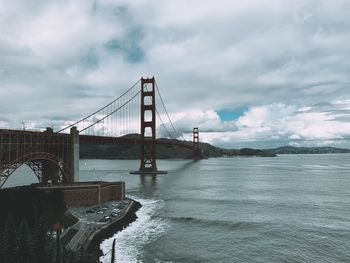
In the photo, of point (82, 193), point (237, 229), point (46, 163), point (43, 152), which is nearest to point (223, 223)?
point (237, 229)

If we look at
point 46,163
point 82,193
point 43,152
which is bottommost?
point 82,193

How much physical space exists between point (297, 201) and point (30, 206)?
3454 centimetres

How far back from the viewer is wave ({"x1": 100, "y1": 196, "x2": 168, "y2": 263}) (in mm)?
27123

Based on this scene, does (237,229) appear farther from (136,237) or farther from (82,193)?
(82,193)

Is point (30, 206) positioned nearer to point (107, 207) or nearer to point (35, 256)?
point (107, 207)

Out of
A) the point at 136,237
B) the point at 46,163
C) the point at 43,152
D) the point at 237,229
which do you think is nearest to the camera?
the point at 136,237

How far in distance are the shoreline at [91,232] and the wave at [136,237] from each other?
515 millimetres

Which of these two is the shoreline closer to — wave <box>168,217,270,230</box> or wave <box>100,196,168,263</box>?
wave <box>100,196,168,263</box>

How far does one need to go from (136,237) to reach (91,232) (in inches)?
155

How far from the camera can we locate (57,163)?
172 feet

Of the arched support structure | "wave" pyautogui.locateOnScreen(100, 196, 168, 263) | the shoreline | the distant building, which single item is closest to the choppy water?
"wave" pyautogui.locateOnScreen(100, 196, 168, 263)

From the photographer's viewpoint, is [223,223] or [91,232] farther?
[223,223]

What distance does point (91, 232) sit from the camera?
30281 millimetres

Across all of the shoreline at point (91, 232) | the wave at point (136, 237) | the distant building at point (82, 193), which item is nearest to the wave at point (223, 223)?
the wave at point (136, 237)
